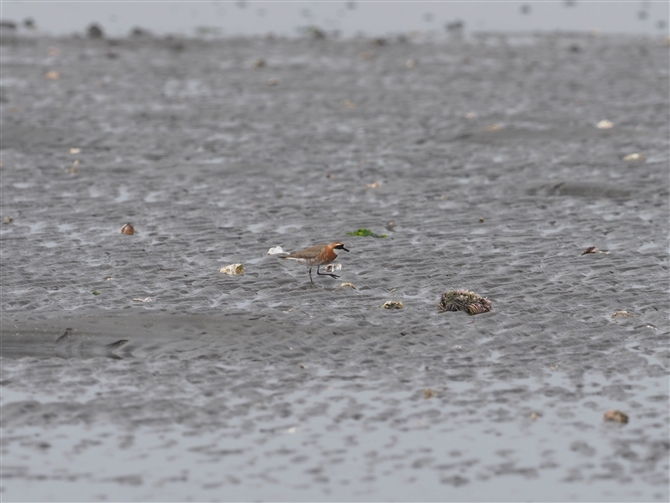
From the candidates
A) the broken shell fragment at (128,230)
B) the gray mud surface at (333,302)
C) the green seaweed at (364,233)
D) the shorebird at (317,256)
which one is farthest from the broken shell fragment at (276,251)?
the broken shell fragment at (128,230)

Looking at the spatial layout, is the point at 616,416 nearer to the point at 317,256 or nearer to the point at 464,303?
the point at 464,303

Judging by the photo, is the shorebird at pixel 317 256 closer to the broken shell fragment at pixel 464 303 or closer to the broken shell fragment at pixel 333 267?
the broken shell fragment at pixel 333 267

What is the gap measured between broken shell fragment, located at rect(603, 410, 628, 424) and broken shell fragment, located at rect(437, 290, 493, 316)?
2.88 meters

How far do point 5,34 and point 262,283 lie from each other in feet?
98.9

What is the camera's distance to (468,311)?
12.1 metres

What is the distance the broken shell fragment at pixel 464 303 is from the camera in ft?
39.7

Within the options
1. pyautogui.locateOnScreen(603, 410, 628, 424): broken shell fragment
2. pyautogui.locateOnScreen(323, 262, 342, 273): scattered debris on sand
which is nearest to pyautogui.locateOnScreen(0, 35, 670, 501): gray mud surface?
pyautogui.locateOnScreen(603, 410, 628, 424): broken shell fragment

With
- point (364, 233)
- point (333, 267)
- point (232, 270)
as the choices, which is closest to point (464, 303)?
point (333, 267)

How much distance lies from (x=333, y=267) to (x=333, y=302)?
4.39 ft

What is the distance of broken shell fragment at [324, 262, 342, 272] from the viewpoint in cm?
1385

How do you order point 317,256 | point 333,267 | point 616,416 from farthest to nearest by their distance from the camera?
point 333,267
point 317,256
point 616,416

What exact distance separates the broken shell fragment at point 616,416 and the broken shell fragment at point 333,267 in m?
5.12

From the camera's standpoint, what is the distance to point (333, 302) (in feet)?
41.6

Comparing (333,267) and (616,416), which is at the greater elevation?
(333,267)
